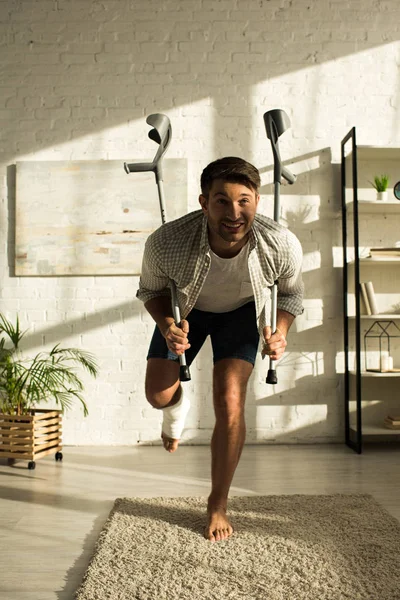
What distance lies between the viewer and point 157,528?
7.18 feet

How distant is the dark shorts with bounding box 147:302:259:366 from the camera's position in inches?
88.2

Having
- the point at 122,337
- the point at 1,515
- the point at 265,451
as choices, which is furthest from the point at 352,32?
the point at 1,515

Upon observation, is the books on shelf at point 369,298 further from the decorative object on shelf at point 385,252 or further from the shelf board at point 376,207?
the shelf board at point 376,207

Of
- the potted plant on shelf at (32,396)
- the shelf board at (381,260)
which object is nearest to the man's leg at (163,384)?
the potted plant on shelf at (32,396)

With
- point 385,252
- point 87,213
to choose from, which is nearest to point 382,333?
point 385,252

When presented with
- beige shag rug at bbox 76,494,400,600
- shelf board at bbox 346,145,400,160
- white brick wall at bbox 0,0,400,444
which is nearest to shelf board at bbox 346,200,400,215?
white brick wall at bbox 0,0,400,444

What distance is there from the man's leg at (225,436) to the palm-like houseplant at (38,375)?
152 centimetres

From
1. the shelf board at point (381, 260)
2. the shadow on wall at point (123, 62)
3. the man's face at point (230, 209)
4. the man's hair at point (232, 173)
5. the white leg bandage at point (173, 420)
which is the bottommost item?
the white leg bandage at point (173, 420)

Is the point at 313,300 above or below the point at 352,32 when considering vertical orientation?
below

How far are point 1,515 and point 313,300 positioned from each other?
232 centimetres

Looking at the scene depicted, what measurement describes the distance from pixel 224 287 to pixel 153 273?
0.81 ft

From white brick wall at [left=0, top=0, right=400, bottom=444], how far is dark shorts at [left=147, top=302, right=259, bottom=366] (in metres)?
1.67

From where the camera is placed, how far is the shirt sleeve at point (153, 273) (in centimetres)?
213

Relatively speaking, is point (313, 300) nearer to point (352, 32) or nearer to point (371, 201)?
point (371, 201)
